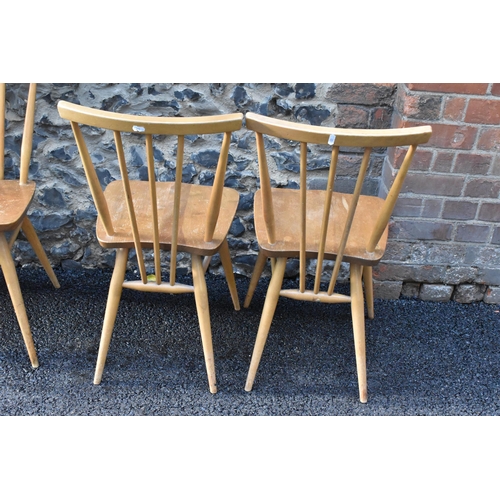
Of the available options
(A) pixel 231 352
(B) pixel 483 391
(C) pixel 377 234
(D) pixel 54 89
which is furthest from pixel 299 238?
(D) pixel 54 89

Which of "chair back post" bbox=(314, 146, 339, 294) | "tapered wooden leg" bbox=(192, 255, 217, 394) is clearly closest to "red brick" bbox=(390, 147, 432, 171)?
"chair back post" bbox=(314, 146, 339, 294)

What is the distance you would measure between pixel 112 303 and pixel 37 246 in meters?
0.57

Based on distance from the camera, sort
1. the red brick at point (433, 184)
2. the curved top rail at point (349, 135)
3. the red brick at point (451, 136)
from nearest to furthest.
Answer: the curved top rail at point (349, 135), the red brick at point (451, 136), the red brick at point (433, 184)

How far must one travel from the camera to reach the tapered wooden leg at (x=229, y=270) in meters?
1.98

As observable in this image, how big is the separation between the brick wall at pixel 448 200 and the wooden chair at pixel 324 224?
258 millimetres

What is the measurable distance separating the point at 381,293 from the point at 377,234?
0.78m

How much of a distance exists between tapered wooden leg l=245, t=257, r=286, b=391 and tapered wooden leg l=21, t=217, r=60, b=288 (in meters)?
0.97

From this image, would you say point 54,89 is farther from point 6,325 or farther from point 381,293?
point 381,293

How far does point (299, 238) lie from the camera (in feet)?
5.63

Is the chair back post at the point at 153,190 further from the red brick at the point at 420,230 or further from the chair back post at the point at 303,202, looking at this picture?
the red brick at the point at 420,230

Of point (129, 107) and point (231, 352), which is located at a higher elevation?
point (129, 107)

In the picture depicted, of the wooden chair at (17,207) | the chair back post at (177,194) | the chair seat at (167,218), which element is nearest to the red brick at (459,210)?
the chair seat at (167,218)

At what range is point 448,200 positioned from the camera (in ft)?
6.79
